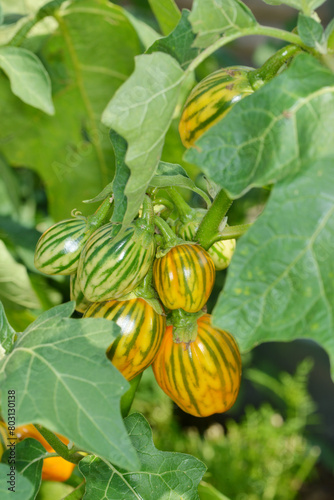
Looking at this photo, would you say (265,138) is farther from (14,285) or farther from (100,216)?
(14,285)

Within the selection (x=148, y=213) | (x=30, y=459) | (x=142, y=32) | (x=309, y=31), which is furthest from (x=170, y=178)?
(x=142, y=32)

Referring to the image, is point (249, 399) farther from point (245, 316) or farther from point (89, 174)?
point (245, 316)

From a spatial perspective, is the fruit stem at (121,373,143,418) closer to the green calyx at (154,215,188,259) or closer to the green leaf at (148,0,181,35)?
the green calyx at (154,215,188,259)

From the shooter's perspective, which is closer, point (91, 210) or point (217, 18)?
point (217, 18)

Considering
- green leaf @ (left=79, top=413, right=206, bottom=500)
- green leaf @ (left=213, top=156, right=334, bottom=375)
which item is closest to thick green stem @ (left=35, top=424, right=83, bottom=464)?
green leaf @ (left=79, top=413, right=206, bottom=500)

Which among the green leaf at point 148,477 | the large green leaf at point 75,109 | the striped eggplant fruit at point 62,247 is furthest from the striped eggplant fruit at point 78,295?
the large green leaf at point 75,109

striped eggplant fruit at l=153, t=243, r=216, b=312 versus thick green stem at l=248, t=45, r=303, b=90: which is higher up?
thick green stem at l=248, t=45, r=303, b=90

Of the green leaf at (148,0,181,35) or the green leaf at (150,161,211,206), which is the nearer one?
the green leaf at (150,161,211,206)

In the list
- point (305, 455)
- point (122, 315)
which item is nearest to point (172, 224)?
point (122, 315)
